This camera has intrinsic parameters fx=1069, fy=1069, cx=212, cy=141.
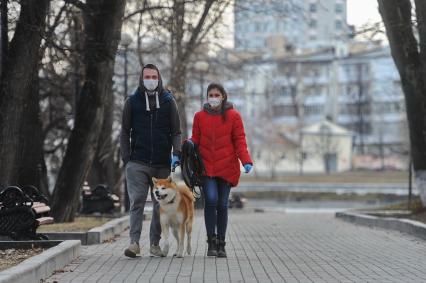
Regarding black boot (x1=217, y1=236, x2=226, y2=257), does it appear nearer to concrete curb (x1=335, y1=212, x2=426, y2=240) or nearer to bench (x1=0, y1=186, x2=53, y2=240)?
bench (x1=0, y1=186, x2=53, y2=240)

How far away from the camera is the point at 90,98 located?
1911 centimetres

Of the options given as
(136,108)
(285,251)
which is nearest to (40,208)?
(136,108)

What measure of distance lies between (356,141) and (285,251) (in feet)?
327

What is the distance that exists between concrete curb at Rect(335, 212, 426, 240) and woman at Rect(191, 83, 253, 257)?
5150mm

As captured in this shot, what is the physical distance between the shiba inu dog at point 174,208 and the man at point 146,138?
219 mm

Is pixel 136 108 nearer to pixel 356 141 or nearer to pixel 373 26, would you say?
pixel 373 26

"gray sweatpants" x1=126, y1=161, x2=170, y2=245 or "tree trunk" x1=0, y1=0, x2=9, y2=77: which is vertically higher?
"tree trunk" x1=0, y1=0, x2=9, y2=77

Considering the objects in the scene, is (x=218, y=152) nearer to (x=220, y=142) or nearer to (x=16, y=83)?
(x=220, y=142)

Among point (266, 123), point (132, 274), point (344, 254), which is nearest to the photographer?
Answer: point (132, 274)

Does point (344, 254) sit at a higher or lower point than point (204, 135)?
lower

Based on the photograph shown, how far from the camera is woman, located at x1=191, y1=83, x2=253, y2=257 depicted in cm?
1238

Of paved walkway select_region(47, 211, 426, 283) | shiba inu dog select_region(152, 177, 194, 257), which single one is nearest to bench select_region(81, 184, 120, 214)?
paved walkway select_region(47, 211, 426, 283)

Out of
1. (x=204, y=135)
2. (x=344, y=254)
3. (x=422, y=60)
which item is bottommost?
(x=344, y=254)

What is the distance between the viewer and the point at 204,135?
1248cm
